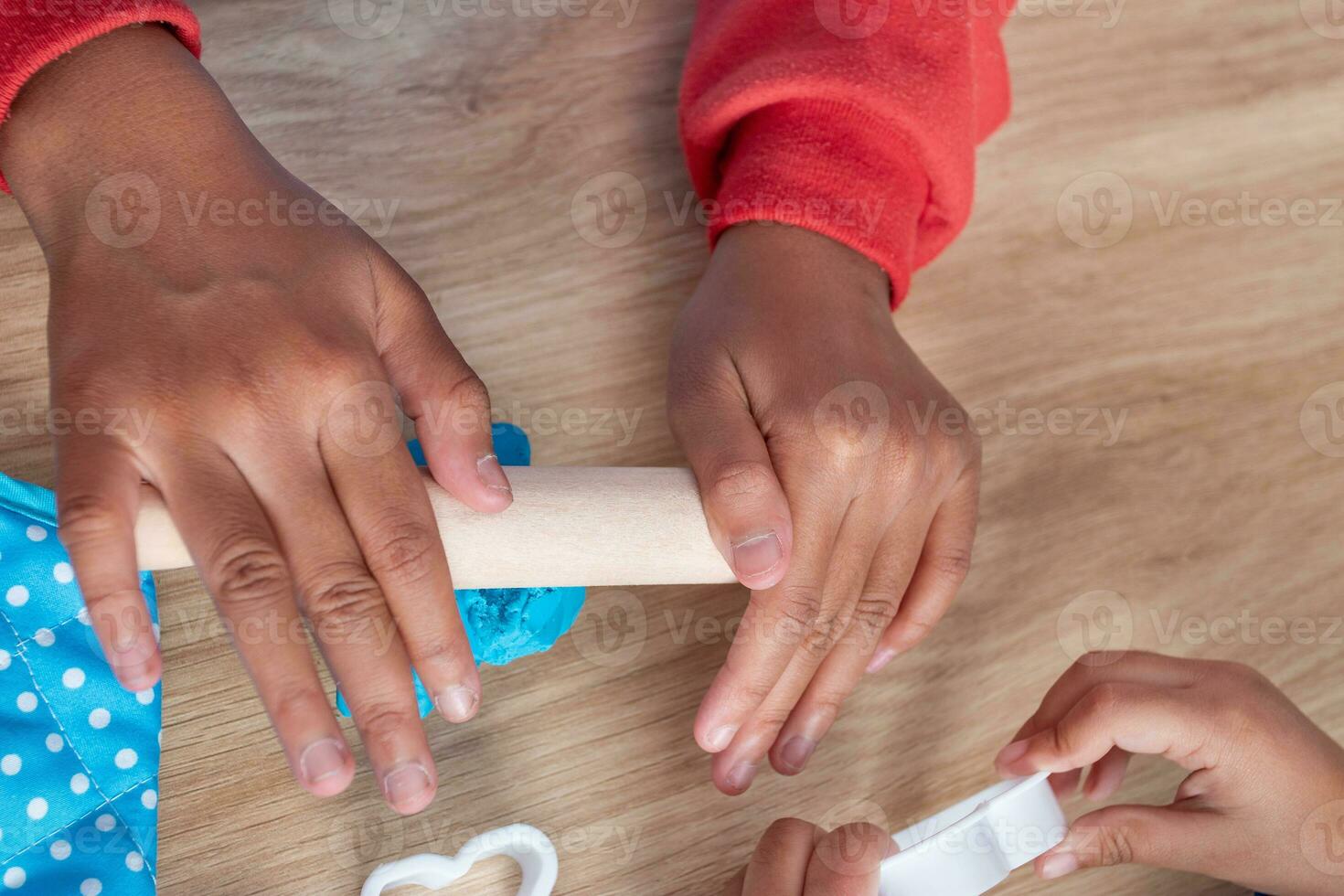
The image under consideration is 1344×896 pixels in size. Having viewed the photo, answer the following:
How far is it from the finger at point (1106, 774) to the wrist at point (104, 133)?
531mm

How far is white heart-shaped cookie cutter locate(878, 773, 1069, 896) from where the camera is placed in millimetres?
470

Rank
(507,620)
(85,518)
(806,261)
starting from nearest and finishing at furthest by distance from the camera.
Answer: (85,518), (507,620), (806,261)

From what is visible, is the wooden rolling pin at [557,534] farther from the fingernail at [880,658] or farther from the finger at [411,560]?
the fingernail at [880,658]

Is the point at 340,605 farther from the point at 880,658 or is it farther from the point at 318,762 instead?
the point at 880,658

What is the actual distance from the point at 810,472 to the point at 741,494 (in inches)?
2.5

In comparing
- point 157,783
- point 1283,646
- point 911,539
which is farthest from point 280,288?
point 1283,646

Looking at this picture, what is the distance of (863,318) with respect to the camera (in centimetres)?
62

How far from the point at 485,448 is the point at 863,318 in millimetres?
247

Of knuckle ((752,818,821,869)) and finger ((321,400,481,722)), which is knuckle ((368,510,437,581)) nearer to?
finger ((321,400,481,722))

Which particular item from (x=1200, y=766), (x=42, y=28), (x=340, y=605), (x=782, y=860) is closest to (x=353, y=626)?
(x=340, y=605)

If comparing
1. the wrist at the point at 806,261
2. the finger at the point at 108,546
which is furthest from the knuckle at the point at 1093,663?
the finger at the point at 108,546

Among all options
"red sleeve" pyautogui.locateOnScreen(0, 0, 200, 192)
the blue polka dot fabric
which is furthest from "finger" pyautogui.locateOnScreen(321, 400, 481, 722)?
"red sleeve" pyautogui.locateOnScreen(0, 0, 200, 192)

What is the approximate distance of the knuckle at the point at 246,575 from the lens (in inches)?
17.2

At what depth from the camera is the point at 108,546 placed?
1.40 ft
